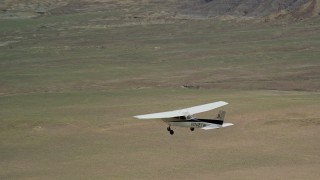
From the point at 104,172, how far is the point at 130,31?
412 feet

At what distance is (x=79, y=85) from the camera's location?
96.7 meters

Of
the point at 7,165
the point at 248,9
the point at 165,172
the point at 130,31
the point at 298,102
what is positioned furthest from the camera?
the point at 248,9

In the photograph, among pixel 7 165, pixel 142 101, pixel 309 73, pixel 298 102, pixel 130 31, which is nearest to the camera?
pixel 7 165

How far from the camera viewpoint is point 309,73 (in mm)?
100812

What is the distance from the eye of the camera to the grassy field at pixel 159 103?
171 ft

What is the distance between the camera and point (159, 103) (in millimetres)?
77312

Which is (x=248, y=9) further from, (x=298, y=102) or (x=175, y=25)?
(x=298, y=102)

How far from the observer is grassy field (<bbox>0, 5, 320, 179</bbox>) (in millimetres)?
52188

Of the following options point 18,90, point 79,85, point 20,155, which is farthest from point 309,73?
point 20,155

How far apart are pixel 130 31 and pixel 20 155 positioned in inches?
4712

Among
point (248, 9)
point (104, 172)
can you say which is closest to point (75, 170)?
point (104, 172)

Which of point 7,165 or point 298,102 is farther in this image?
point 298,102

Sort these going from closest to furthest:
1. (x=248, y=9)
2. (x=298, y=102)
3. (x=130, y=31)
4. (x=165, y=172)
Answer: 1. (x=165, y=172)
2. (x=298, y=102)
3. (x=130, y=31)
4. (x=248, y=9)

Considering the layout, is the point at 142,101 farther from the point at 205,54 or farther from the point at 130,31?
the point at 130,31
